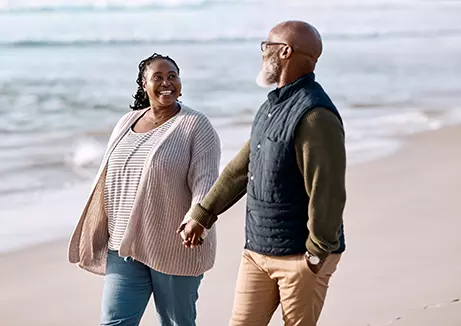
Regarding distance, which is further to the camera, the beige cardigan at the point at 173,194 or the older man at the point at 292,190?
the beige cardigan at the point at 173,194

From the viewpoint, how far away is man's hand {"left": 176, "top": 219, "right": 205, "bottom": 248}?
381cm

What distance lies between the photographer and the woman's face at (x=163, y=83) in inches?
164

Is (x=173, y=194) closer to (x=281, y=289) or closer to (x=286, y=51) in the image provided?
(x=281, y=289)

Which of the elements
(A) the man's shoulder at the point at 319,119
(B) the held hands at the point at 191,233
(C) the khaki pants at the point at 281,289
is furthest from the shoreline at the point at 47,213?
(A) the man's shoulder at the point at 319,119

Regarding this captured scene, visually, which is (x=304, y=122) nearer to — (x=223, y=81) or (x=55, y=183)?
(x=55, y=183)

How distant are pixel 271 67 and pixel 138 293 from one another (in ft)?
3.95

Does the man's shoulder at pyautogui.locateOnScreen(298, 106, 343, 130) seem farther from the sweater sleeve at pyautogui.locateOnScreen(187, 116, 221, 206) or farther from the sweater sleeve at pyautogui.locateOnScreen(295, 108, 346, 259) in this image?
the sweater sleeve at pyautogui.locateOnScreen(187, 116, 221, 206)

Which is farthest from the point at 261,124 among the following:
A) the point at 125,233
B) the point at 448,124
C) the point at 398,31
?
the point at 398,31

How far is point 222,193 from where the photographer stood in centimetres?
382

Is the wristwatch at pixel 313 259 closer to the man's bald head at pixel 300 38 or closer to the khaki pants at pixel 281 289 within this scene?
the khaki pants at pixel 281 289

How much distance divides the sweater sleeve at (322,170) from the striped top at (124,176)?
94 centimetres

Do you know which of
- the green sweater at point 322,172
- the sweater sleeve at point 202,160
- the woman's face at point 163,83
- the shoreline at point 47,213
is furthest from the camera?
the shoreline at point 47,213

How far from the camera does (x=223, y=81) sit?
27.8 meters

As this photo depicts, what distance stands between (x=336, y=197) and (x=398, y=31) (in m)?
46.0
